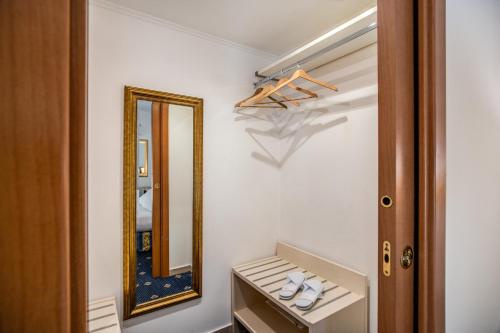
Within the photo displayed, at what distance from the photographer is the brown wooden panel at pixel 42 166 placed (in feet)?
0.97

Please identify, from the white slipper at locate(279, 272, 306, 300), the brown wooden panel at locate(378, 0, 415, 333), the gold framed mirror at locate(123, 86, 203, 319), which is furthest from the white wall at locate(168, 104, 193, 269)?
the brown wooden panel at locate(378, 0, 415, 333)

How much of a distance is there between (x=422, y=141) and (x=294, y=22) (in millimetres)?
1270

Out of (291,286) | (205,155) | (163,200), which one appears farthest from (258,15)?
(291,286)

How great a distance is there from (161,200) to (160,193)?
0.05 m

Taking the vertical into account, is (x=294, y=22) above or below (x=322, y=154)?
above

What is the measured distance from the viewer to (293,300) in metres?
1.48

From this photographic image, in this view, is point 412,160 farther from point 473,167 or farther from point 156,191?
point 156,191

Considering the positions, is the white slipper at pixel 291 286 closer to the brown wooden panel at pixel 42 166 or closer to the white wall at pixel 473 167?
the white wall at pixel 473 167

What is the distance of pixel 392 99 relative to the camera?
2.46ft

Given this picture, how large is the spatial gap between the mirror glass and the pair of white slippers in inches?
29.0

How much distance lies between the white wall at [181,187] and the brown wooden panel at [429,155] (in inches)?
55.7

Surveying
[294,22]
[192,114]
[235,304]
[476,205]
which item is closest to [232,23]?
[294,22]

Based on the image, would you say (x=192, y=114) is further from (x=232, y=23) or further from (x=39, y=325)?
(x=39, y=325)

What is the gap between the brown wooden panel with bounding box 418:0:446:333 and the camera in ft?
2.66
